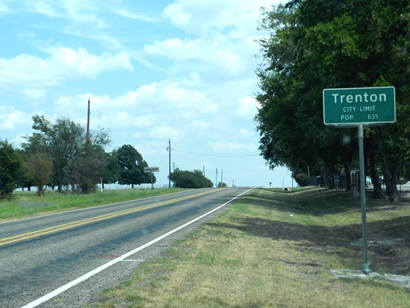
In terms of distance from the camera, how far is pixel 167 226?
17344mm

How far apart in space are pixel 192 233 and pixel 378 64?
9466 mm

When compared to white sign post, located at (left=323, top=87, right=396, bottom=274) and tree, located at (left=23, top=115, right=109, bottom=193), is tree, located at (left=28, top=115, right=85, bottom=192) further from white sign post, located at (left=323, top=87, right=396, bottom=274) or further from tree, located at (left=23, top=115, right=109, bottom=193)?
white sign post, located at (left=323, top=87, right=396, bottom=274)

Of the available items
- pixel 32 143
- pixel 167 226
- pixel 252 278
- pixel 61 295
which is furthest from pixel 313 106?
pixel 32 143

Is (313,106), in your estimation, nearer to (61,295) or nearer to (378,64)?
(378,64)

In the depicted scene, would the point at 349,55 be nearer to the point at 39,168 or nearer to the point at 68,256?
the point at 68,256

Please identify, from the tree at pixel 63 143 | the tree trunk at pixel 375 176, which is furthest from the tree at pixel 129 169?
the tree trunk at pixel 375 176

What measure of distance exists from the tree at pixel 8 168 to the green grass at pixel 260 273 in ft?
139

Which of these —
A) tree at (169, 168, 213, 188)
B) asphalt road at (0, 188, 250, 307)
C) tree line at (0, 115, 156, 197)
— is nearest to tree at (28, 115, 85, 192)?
tree line at (0, 115, 156, 197)

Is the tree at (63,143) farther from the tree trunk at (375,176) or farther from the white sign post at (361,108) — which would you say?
the white sign post at (361,108)

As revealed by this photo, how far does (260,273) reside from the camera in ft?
28.9

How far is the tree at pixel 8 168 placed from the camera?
Result: 2100 inches

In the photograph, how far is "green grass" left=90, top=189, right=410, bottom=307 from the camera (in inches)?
265

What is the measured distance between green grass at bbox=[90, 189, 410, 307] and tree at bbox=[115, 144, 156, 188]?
125m

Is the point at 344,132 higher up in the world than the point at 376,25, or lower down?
lower down
